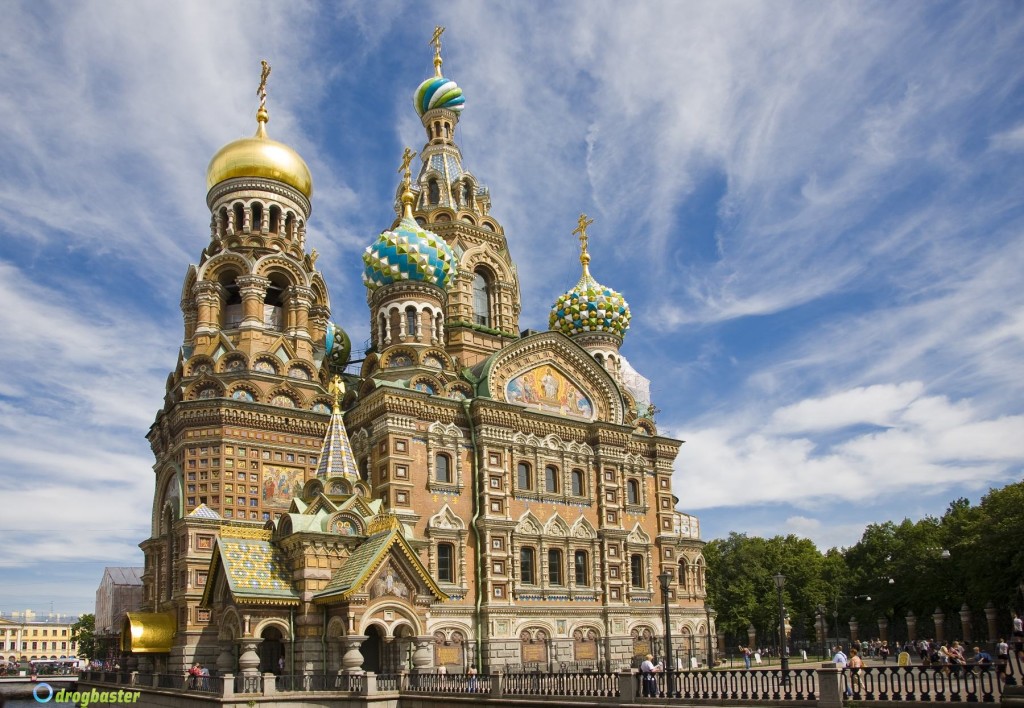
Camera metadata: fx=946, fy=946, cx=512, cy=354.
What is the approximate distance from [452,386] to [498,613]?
7.19m

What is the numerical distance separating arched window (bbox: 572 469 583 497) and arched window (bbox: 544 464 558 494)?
2.38 ft

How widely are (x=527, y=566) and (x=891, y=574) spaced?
26625 millimetres

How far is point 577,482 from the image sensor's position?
1258 inches

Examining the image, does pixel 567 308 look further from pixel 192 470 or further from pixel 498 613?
pixel 192 470

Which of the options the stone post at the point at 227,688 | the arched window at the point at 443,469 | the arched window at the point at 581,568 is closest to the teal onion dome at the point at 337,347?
the arched window at the point at 443,469

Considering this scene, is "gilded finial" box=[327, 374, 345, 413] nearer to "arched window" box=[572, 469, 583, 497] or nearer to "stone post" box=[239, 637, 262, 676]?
"stone post" box=[239, 637, 262, 676]

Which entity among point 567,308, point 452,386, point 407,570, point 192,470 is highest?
point 567,308

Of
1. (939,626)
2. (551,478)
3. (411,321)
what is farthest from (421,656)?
(939,626)

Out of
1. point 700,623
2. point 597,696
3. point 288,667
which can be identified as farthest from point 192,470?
point 700,623

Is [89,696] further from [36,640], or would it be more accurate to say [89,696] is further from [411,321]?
[36,640]

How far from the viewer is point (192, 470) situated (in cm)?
2706

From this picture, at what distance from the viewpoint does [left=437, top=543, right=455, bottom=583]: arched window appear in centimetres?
2789

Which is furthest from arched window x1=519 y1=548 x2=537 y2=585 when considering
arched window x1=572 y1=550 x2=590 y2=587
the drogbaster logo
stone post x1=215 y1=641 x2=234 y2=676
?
the drogbaster logo

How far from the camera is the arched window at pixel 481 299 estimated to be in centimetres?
3581
